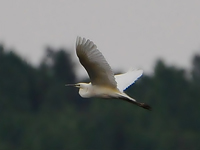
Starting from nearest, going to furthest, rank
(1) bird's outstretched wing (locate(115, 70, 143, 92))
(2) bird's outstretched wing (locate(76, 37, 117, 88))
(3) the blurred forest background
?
(2) bird's outstretched wing (locate(76, 37, 117, 88)), (1) bird's outstretched wing (locate(115, 70, 143, 92)), (3) the blurred forest background

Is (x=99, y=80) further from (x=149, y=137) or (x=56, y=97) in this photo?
(x=56, y=97)

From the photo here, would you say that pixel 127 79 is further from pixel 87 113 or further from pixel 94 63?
pixel 87 113

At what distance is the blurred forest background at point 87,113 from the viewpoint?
46.0m

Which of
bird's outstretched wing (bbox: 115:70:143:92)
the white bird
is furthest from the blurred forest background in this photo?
the white bird

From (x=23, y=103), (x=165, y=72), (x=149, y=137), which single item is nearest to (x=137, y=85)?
(x=165, y=72)

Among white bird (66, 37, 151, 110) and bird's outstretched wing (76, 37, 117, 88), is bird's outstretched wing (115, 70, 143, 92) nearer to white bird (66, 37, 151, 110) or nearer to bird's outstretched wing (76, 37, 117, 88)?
white bird (66, 37, 151, 110)

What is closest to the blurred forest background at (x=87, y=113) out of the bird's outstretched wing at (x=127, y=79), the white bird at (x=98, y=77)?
the bird's outstretched wing at (x=127, y=79)

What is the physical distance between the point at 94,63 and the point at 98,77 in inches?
22.0

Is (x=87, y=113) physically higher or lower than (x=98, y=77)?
higher

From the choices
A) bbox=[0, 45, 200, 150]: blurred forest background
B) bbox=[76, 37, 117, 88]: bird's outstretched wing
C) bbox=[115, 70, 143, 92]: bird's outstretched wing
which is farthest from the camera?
bbox=[0, 45, 200, 150]: blurred forest background

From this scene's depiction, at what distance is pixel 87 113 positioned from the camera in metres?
54.3

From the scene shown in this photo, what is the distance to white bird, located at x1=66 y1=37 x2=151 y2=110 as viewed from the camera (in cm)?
1579

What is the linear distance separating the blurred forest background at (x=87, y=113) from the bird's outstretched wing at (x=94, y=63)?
23.6 meters

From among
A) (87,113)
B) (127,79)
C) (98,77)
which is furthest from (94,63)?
(87,113)
